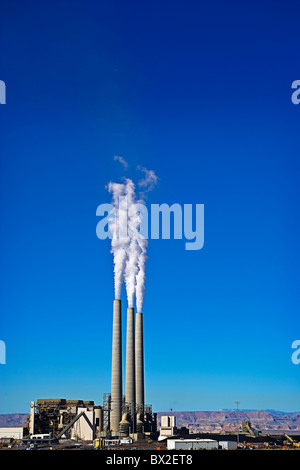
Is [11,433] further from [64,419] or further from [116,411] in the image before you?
[116,411]

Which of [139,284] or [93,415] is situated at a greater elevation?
[139,284]

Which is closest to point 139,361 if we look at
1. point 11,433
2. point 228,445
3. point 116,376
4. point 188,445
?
point 116,376

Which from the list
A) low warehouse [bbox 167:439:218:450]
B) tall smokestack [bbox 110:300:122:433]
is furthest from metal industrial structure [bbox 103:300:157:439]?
low warehouse [bbox 167:439:218:450]

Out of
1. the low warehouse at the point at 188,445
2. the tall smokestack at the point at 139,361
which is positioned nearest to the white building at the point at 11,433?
the tall smokestack at the point at 139,361

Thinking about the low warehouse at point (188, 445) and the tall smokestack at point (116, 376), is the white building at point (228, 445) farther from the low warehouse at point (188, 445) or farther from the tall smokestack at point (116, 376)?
the tall smokestack at point (116, 376)
